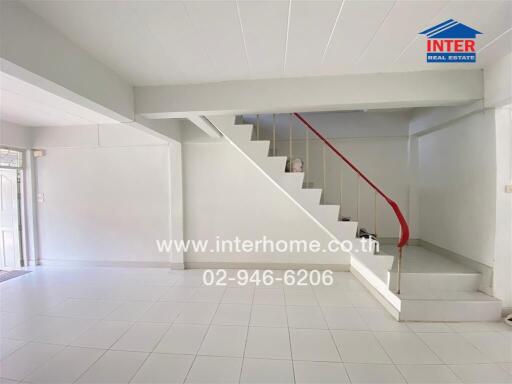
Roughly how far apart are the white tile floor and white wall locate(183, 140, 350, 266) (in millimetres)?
965

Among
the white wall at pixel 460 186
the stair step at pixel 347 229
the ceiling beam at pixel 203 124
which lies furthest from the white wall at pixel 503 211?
the ceiling beam at pixel 203 124

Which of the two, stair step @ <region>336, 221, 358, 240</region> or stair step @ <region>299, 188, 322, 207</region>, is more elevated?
stair step @ <region>299, 188, 322, 207</region>

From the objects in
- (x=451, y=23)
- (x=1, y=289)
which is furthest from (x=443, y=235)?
(x=1, y=289)

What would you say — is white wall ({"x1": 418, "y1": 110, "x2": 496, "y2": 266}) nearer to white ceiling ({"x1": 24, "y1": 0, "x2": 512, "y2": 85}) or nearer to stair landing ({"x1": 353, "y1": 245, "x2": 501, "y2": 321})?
stair landing ({"x1": 353, "y1": 245, "x2": 501, "y2": 321})

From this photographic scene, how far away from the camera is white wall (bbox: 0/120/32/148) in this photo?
4055mm

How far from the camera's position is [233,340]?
226 cm

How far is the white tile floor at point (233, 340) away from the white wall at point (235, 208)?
965 millimetres

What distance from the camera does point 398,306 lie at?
260 cm

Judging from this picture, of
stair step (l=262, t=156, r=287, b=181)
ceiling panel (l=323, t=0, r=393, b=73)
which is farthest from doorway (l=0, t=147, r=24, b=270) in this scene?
ceiling panel (l=323, t=0, r=393, b=73)

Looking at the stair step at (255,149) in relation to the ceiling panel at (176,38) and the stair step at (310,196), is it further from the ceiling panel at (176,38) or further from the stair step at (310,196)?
the ceiling panel at (176,38)

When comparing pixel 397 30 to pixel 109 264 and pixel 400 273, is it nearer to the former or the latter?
pixel 400 273

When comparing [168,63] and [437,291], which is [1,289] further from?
[437,291]

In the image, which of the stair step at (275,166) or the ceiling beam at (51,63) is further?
the stair step at (275,166)

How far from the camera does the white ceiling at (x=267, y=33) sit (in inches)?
59.1
